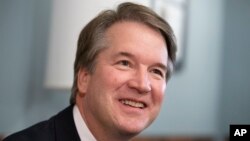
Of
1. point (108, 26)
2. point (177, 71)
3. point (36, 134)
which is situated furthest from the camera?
point (177, 71)

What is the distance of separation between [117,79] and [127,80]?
3cm

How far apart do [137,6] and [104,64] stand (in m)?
0.23

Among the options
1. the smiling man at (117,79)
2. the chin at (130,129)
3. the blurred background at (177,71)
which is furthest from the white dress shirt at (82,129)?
the blurred background at (177,71)

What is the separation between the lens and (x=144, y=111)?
4.06 ft

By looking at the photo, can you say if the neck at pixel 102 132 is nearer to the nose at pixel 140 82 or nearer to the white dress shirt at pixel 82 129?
the white dress shirt at pixel 82 129

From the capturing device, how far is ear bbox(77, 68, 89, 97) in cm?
130

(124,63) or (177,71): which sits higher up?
(124,63)

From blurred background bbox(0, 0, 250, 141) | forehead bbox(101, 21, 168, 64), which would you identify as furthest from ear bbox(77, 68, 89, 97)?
blurred background bbox(0, 0, 250, 141)

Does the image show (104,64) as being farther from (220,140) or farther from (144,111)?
(220,140)

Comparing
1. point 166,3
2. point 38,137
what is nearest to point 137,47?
point 38,137

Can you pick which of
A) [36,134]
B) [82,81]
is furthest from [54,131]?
[82,81]

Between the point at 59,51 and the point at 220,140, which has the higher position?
the point at 59,51

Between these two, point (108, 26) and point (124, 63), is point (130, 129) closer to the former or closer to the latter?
point (124, 63)

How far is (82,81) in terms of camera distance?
131 cm
